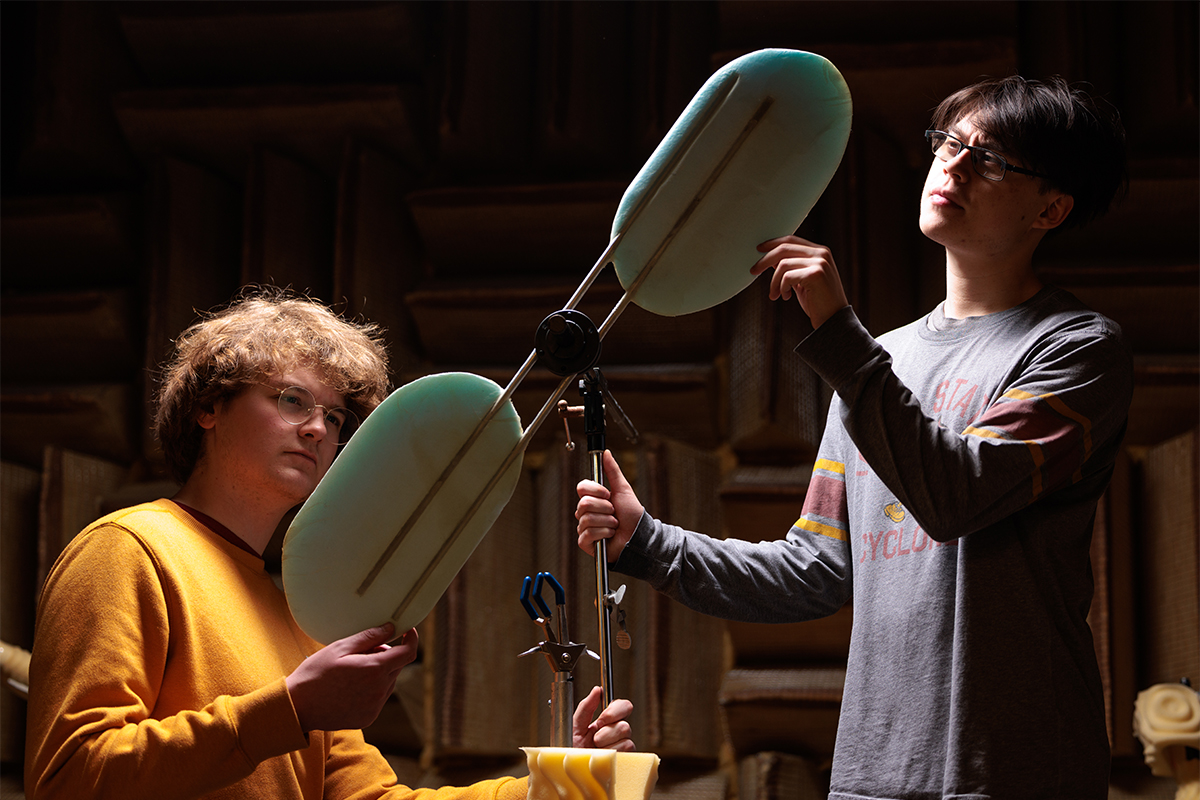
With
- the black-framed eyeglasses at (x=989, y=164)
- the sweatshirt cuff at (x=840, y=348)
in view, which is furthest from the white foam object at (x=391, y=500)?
the black-framed eyeglasses at (x=989, y=164)

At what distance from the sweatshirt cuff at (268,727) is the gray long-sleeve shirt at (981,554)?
1.96 ft

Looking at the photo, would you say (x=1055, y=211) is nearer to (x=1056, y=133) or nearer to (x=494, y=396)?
(x=1056, y=133)

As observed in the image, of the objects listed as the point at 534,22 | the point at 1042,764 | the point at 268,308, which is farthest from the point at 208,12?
the point at 1042,764

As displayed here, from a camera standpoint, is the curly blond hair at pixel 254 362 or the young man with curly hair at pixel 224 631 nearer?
the young man with curly hair at pixel 224 631

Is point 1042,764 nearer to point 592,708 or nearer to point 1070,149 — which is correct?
point 592,708

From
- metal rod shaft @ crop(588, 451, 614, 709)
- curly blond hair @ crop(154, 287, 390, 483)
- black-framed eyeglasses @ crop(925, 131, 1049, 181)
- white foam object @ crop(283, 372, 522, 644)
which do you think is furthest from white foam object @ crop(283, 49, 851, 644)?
curly blond hair @ crop(154, 287, 390, 483)

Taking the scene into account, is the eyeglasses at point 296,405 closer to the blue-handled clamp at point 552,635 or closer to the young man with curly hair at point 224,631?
the young man with curly hair at point 224,631

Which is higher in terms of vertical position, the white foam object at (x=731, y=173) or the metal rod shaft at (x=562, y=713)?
the white foam object at (x=731, y=173)

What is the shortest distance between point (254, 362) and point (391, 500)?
0.41m

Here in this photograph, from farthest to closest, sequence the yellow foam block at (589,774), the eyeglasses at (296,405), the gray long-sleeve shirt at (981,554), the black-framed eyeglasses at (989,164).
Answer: the eyeglasses at (296,405)
the black-framed eyeglasses at (989,164)
the gray long-sleeve shirt at (981,554)
the yellow foam block at (589,774)

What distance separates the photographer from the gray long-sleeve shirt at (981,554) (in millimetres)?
1063

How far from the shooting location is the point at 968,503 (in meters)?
1.06

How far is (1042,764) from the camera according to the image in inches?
41.5

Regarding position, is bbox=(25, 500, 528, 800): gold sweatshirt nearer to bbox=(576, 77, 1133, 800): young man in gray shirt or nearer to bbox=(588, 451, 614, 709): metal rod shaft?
bbox=(588, 451, 614, 709): metal rod shaft
